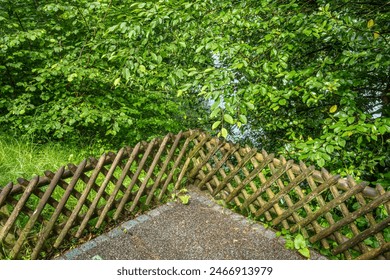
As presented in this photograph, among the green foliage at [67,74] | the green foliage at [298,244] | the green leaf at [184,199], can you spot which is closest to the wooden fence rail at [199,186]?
the green foliage at [298,244]

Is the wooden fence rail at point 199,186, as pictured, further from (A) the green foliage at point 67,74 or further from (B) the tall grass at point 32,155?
(A) the green foliage at point 67,74

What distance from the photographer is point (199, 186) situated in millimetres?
3951

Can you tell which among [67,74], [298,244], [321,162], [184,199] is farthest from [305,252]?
[67,74]

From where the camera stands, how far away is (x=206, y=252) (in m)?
2.87

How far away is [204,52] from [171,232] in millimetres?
2509

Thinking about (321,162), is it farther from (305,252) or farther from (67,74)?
(67,74)

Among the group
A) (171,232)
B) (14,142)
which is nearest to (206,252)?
(171,232)

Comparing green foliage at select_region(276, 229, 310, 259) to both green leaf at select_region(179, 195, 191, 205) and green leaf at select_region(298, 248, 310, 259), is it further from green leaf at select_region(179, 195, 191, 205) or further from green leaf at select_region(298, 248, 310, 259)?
green leaf at select_region(179, 195, 191, 205)

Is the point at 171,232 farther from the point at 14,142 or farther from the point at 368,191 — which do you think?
the point at 14,142

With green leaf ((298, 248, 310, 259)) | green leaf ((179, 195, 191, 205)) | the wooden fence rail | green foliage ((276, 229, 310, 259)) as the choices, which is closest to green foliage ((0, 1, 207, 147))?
the wooden fence rail

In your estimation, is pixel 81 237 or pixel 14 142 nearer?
pixel 81 237

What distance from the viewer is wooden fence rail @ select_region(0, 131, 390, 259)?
251 cm

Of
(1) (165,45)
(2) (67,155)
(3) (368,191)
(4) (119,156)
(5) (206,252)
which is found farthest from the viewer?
(2) (67,155)

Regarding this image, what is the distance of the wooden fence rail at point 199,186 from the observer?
2.51 meters
